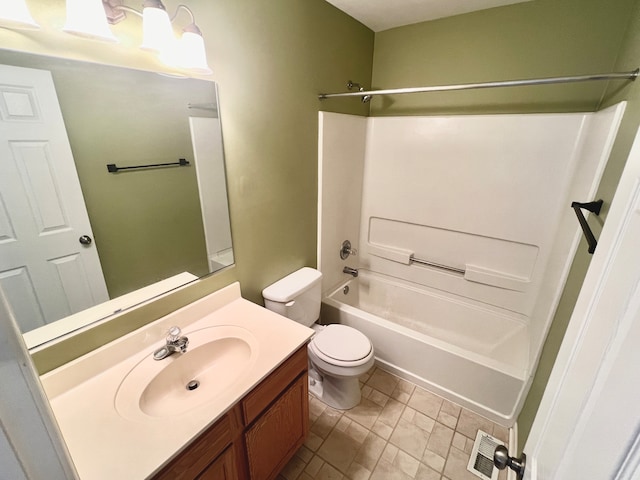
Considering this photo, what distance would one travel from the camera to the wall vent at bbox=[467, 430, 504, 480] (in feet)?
4.78

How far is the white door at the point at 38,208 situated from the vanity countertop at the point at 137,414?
0.24 meters

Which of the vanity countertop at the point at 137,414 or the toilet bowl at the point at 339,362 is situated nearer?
the vanity countertop at the point at 137,414

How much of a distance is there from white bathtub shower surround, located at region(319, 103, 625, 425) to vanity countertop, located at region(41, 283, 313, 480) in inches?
38.8

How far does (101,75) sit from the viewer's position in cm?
94

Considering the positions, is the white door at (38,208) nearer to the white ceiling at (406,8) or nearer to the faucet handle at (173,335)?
the faucet handle at (173,335)

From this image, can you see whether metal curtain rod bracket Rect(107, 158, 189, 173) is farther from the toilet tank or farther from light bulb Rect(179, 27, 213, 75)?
the toilet tank

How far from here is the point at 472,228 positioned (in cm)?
213

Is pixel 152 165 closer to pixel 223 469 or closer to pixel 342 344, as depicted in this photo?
pixel 223 469

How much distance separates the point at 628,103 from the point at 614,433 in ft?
4.75

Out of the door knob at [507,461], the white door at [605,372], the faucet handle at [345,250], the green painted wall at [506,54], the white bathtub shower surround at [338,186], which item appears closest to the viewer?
the white door at [605,372]

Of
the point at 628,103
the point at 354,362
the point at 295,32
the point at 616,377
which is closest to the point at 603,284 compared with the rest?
the point at 616,377

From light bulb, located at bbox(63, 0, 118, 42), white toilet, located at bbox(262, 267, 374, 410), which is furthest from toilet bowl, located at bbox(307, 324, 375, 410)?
light bulb, located at bbox(63, 0, 118, 42)

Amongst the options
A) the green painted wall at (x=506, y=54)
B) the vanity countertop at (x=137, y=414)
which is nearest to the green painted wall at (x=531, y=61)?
the green painted wall at (x=506, y=54)

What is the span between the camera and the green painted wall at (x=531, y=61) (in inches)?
50.6
